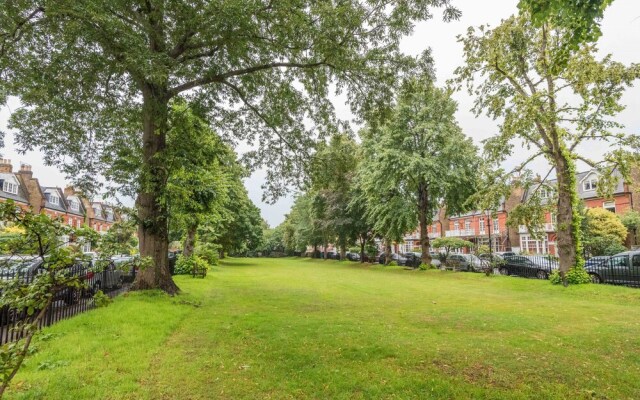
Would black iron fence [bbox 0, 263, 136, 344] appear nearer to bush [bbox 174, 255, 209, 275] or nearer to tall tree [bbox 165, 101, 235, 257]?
tall tree [bbox 165, 101, 235, 257]

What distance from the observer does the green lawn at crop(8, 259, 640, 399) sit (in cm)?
480

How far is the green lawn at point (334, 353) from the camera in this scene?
4.80m

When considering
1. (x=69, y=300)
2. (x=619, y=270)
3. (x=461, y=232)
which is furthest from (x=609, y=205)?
(x=69, y=300)

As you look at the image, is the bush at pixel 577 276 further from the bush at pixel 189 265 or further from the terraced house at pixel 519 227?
the bush at pixel 189 265

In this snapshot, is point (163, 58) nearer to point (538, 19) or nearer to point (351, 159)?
point (538, 19)

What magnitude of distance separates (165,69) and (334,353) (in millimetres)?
6611

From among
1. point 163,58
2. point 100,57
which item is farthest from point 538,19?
point 100,57

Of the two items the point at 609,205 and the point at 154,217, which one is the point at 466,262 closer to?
the point at 609,205

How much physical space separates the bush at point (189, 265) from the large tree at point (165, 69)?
27.0 feet

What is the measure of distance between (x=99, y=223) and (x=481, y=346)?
63.4 m

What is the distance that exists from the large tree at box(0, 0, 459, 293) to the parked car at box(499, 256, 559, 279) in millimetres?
17146

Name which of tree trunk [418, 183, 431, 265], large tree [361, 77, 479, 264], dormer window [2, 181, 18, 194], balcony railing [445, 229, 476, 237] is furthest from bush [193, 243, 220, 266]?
balcony railing [445, 229, 476, 237]

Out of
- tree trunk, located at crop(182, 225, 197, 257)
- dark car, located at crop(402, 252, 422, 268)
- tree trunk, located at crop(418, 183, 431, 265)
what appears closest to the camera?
tree trunk, located at crop(182, 225, 197, 257)

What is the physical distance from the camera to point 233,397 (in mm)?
4641
